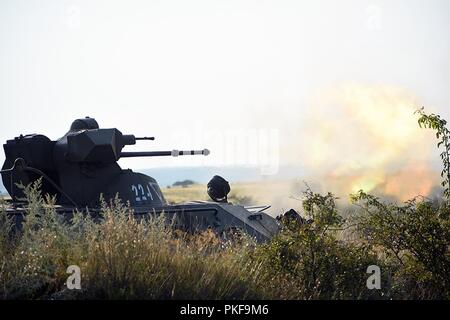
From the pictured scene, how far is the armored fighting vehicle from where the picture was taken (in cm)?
1416

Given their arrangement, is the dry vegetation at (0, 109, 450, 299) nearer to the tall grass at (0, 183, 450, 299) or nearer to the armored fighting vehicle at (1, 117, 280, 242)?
the tall grass at (0, 183, 450, 299)

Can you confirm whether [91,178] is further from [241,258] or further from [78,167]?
[241,258]

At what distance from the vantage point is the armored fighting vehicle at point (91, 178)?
46.4ft

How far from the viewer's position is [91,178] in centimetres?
1467

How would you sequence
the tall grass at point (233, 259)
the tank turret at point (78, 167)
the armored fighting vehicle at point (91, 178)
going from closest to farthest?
the tall grass at point (233, 259), the armored fighting vehicle at point (91, 178), the tank turret at point (78, 167)

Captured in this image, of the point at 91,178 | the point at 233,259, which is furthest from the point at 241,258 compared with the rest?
the point at 91,178

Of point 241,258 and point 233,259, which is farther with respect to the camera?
point 241,258

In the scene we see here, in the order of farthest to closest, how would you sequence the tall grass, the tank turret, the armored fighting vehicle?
the tank turret → the armored fighting vehicle → the tall grass

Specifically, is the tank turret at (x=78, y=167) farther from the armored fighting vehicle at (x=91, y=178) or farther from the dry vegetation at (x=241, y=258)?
the dry vegetation at (x=241, y=258)

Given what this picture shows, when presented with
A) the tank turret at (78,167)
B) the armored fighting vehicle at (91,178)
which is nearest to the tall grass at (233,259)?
the armored fighting vehicle at (91,178)

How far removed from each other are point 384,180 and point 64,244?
20.9 m

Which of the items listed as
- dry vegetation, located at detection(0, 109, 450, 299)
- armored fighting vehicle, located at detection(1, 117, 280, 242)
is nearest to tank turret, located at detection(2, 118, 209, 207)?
armored fighting vehicle, located at detection(1, 117, 280, 242)
